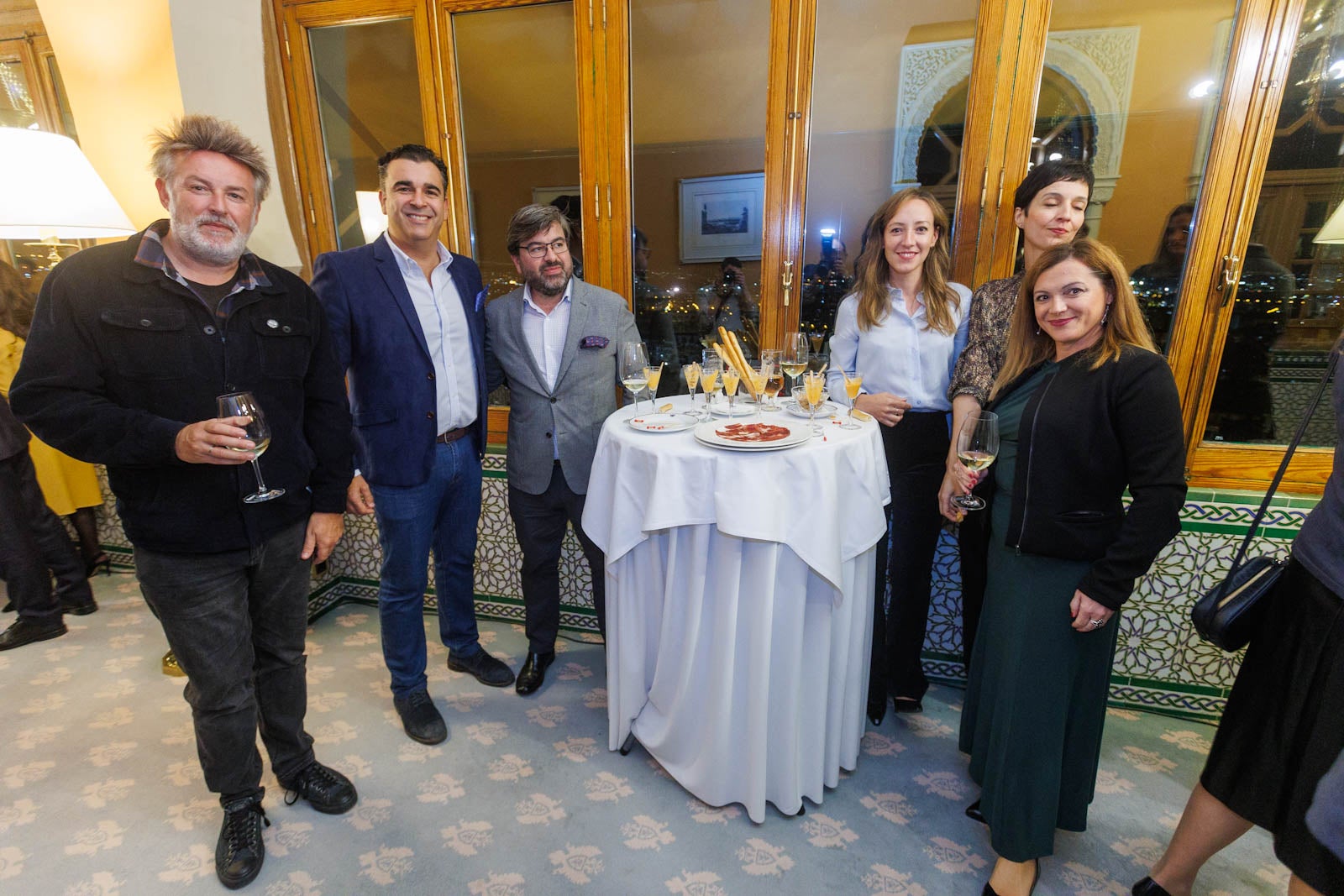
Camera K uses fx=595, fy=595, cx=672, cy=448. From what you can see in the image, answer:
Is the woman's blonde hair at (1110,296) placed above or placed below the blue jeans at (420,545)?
above

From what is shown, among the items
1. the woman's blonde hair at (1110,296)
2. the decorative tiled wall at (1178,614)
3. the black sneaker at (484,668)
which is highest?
the woman's blonde hair at (1110,296)

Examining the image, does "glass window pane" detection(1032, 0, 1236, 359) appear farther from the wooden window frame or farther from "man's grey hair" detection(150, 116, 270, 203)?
"man's grey hair" detection(150, 116, 270, 203)

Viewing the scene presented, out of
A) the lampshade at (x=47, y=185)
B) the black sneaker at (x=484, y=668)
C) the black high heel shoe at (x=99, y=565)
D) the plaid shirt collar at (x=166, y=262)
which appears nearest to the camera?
the plaid shirt collar at (x=166, y=262)

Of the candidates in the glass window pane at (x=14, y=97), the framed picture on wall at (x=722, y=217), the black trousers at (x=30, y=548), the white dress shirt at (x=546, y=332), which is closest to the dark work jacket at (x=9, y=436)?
the black trousers at (x=30, y=548)

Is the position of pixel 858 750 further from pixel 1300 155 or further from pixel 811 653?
pixel 1300 155

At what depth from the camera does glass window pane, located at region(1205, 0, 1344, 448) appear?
1.99m

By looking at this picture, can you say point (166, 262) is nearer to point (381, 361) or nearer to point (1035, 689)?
point (381, 361)

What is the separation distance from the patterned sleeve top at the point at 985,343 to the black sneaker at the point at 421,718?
2.18 metres

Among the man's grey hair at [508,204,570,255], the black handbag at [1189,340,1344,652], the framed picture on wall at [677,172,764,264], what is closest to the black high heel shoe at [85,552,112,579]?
the man's grey hair at [508,204,570,255]

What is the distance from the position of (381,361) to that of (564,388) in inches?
24.2

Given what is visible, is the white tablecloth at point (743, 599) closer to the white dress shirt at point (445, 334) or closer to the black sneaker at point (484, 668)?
the white dress shirt at point (445, 334)

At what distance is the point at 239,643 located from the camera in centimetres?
163

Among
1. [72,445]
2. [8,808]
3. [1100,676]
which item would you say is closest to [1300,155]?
[1100,676]

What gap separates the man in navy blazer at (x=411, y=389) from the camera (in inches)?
78.3
